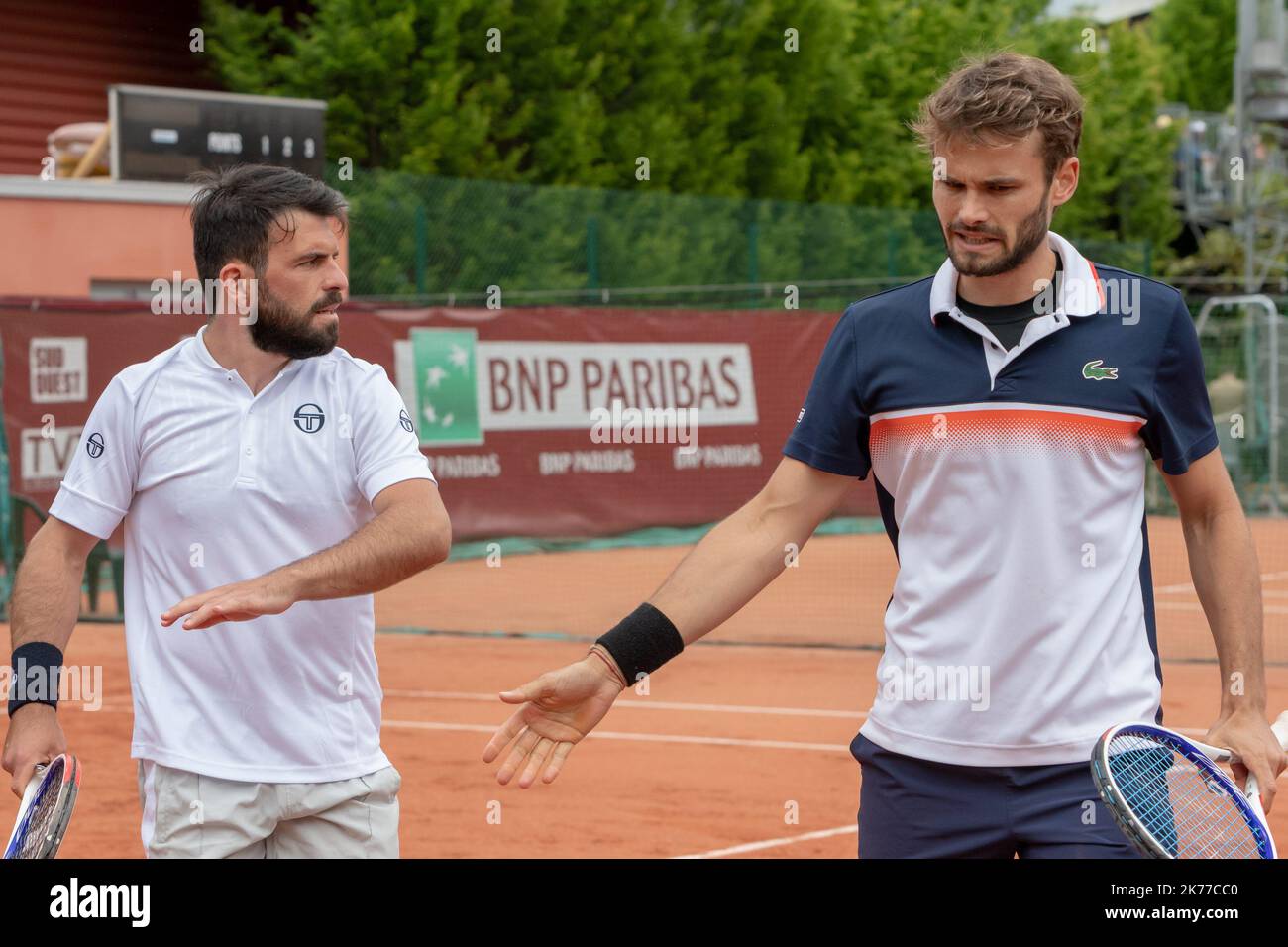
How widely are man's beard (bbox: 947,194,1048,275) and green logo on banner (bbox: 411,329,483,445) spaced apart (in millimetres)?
13766

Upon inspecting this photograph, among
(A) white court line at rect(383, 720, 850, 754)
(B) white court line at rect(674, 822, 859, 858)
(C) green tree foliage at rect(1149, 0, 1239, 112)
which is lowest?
(B) white court line at rect(674, 822, 859, 858)

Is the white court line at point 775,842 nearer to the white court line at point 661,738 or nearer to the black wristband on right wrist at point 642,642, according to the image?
the white court line at point 661,738

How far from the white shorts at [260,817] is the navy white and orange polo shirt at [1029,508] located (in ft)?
3.49

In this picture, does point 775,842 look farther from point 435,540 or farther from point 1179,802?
point 1179,802

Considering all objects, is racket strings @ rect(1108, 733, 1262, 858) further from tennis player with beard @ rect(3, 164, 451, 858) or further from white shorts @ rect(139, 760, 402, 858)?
white shorts @ rect(139, 760, 402, 858)

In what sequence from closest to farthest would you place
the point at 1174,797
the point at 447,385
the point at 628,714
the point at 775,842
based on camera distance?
1. the point at 1174,797
2. the point at 775,842
3. the point at 628,714
4. the point at 447,385

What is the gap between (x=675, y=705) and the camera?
10.4 metres

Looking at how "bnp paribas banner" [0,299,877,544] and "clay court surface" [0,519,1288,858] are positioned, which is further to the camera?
"bnp paribas banner" [0,299,877,544]

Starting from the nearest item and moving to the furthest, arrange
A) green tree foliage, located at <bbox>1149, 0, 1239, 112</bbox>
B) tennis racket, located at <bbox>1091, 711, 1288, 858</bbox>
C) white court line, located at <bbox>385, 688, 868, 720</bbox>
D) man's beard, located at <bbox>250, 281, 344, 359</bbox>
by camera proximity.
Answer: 1. tennis racket, located at <bbox>1091, 711, 1288, 858</bbox>
2. man's beard, located at <bbox>250, 281, 344, 359</bbox>
3. white court line, located at <bbox>385, 688, 868, 720</bbox>
4. green tree foliage, located at <bbox>1149, 0, 1239, 112</bbox>

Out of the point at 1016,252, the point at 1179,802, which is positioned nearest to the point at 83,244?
the point at 1016,252

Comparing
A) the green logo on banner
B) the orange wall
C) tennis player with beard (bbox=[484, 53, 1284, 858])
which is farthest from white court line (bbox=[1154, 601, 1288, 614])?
tennis player with beard (bbox=[484, 53, 1284, 858])

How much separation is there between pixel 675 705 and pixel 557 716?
7210 millimetres

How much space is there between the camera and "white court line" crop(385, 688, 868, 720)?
32.9 ft
